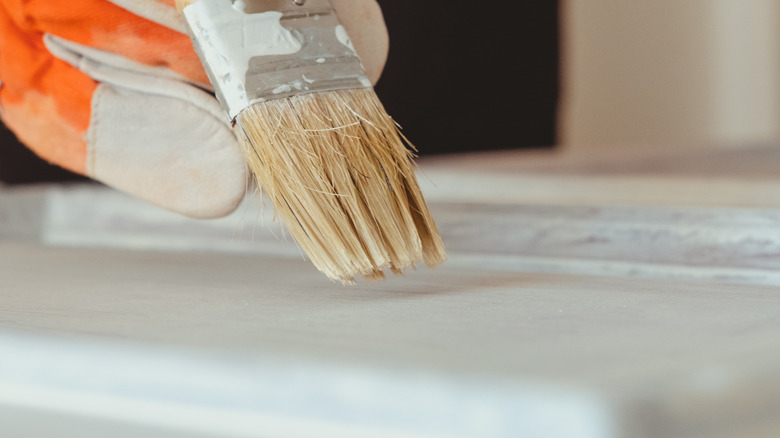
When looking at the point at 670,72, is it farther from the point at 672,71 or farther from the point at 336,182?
the point at 336,182

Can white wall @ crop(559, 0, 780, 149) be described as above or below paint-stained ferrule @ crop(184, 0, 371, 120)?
below

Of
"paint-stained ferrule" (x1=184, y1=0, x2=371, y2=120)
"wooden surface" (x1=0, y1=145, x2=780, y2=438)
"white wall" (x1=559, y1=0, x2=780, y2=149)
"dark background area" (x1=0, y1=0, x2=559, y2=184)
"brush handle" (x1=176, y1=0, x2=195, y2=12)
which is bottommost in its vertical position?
"white wall" (x1=559, y1=0, x2=780, y2=149)

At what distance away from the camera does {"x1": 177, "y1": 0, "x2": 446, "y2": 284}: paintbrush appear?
16.4 inches

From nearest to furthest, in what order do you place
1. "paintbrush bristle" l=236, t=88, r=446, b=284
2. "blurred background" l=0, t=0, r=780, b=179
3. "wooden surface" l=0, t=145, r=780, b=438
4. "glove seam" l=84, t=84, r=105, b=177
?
Result: "wooden surface" l=0, t=145, r=780, b=438, "paintbrush bristle" l=236, t=88, r=446, b=284, "glove seam" l=84, t=84, r=105, b=177, "blurred background" l=0, t=0, r=780, b=179

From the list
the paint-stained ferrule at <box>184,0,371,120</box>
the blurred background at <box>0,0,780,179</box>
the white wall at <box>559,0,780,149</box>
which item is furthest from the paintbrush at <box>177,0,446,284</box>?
the white wall at <box>559,0,780,149</box>

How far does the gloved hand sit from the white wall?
7.90 feet

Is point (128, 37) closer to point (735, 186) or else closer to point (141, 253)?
point (141, 253)

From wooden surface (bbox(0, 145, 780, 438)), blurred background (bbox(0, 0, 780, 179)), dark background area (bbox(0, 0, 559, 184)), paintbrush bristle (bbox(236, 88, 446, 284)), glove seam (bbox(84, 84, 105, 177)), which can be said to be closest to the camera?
wooden surface (bbox(0, 145, 780, 438))

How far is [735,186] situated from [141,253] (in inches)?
18.4

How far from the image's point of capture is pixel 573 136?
9.43 ft

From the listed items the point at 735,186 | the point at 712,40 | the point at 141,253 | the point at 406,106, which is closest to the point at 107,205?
the point at 141,253

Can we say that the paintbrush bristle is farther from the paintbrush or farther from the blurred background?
the blurred background

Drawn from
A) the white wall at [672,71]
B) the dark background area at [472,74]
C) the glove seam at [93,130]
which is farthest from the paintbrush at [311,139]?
the white wall at [672,71]

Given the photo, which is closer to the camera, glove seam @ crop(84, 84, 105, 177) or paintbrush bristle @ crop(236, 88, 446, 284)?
paintbrush bristle @ crop(236, 88, 446, 284)
